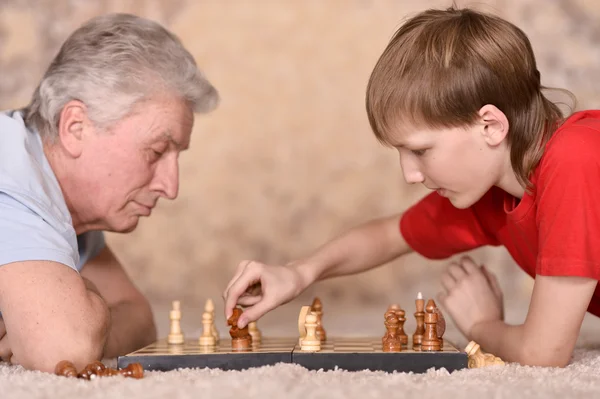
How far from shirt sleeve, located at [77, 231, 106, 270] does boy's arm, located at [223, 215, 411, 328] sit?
0.55 meters

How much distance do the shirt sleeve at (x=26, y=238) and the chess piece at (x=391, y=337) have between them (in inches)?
25.8

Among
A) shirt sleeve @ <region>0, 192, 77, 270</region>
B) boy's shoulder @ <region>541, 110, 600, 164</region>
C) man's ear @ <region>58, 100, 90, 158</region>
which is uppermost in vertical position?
man's ear @ <region>58, 100, 90, 158</region>

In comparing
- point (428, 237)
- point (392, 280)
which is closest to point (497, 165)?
point (428, 237)

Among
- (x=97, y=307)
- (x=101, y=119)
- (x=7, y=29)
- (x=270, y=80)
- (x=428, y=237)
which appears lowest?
(x=97, y=307)

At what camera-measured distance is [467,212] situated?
2.12 m

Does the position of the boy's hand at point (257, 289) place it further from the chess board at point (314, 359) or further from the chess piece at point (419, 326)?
the chess piece at point (419, 326)

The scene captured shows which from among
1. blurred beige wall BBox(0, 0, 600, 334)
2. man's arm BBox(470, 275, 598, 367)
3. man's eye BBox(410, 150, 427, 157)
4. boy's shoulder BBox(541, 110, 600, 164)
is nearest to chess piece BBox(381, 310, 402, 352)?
man's arm BBox(470, 275, 598, 367)

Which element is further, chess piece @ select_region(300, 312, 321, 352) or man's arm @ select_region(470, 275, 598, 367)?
chess piece @ select_region(300, 312, 321, 352)

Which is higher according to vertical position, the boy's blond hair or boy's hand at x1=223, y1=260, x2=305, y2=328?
the boy's blond hair

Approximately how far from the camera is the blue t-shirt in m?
1.64

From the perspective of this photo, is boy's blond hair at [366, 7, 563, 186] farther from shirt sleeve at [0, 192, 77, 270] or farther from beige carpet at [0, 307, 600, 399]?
shirt sleeve at [0, 192, 77, 270]

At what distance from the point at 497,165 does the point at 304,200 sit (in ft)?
7.36

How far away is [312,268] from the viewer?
205cm

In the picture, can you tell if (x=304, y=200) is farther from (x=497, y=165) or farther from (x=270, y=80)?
(x=497, y=165)
